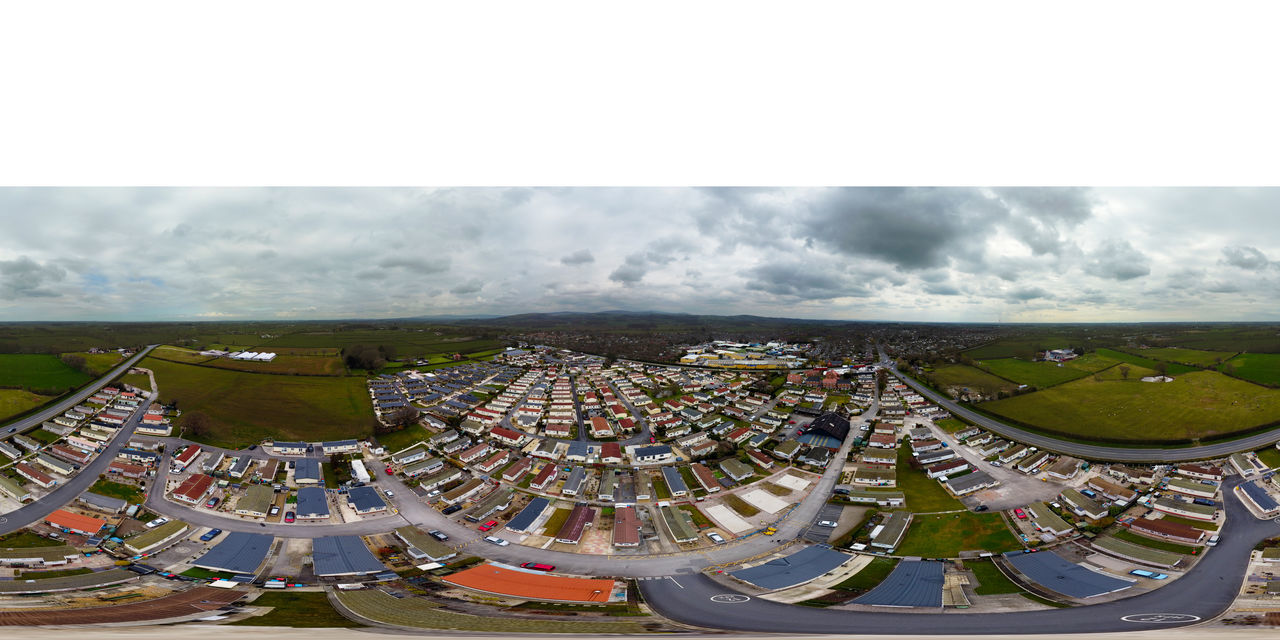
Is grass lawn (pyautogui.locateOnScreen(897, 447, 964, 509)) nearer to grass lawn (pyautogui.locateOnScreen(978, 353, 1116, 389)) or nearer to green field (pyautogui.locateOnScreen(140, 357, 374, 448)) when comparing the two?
grass lawn (pyautogui.locateOnScreen(978, 353, 1116, 389))

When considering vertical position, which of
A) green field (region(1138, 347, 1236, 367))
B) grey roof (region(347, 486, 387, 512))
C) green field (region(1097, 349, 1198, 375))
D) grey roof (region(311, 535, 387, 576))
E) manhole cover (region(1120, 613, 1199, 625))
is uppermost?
green field (region(1138, 347, 1236, 367))

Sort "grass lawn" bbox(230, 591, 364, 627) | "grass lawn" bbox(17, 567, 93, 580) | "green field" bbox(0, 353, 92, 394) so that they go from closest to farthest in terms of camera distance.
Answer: "grass lawn" bbox(230, 591, 364, 627) → "grass lawn" bbox(17, 567, 93, 580) → "green field" bbox(0, 353, 92, 394)

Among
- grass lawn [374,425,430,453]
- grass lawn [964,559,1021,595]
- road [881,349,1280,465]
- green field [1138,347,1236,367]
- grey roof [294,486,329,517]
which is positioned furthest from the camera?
green field [1138,347,1236,367]

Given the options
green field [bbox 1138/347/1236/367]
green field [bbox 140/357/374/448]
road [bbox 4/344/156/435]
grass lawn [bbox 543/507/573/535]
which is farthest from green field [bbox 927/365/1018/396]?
road [bbox 4/344/156/435]

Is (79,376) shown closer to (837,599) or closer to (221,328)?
(221,328)

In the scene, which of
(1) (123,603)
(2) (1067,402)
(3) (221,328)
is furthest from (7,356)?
(2) (1067,402)

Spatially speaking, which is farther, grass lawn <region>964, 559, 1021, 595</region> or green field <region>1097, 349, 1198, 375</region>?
green field <region>1097, 349, 1198, 375</region>

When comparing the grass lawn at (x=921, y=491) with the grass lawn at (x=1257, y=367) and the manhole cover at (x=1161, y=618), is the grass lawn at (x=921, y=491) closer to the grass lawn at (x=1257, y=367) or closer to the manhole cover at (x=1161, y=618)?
the manhole cover at (x=1161, y=618)
